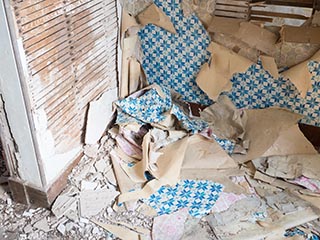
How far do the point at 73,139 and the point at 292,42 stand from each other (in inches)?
47.4

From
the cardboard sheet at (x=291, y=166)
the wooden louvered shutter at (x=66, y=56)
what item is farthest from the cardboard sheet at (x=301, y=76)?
the wooden louvered shutter at (x=66, y=56)

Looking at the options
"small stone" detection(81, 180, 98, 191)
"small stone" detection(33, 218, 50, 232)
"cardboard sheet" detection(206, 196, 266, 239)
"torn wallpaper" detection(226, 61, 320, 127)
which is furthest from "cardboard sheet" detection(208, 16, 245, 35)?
"small stone" detection(33, 218, 50, 232)

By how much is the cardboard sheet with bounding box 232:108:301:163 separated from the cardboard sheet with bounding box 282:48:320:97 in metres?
0.16

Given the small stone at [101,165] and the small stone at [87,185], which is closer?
the small stone at [87,185]

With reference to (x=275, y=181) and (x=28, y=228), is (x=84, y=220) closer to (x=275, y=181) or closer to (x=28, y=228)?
(x=28, y=228)

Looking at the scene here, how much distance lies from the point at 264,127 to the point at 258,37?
48 centimetres

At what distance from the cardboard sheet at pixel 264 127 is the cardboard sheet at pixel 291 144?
0.02 m

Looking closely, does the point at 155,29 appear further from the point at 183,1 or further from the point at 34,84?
the point at 34,84

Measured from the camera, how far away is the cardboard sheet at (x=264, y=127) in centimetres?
210

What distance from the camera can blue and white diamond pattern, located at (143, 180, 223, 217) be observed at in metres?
1.84

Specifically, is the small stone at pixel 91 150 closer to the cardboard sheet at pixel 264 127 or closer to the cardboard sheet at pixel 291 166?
the cardboard sheet at pixel 264 127

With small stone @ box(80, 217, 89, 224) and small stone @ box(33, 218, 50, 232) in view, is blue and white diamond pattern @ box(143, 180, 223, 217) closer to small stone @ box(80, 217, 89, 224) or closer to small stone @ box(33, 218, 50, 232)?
small stone @ box(80, 217, 89, 224)

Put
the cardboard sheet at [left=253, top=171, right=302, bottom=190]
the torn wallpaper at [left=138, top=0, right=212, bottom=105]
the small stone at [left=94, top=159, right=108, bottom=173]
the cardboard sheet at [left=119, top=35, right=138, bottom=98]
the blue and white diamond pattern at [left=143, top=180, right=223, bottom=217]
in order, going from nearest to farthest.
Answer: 1. the blue and white diamond pattern at [left=143, top=180, right=223, bottom=217]
2. the cardboard sheet at [left=253, top=171, right=302, bottom=190]
3. the small stone at [left=94, top=159, right=108, bottom=173]
4. the torn wallpaper at [left=138, top=0, right=212, bottom=105]
5. the cardboard sheet at [left=119, top=35, right=138, bottom=98]

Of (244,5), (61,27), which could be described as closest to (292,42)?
(244,5)
